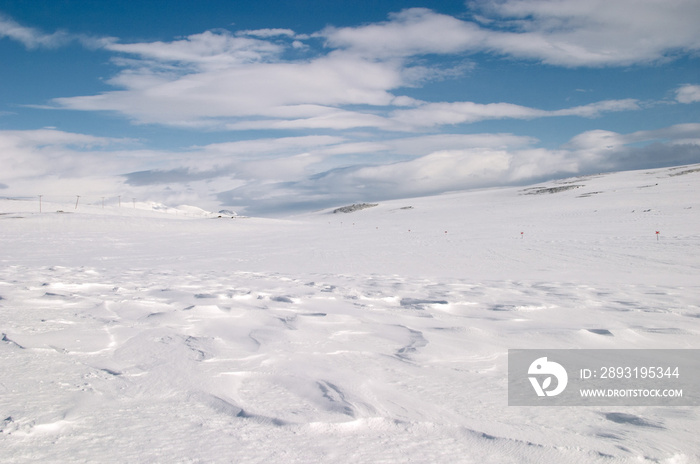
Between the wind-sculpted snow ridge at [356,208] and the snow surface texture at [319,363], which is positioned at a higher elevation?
the wind-sculpted snow ridge at [356,208]

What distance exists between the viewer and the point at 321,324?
16.5 ft

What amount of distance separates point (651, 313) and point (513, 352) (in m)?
2.74

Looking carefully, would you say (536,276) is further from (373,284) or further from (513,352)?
(513,352)

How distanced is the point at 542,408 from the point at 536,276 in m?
6.88

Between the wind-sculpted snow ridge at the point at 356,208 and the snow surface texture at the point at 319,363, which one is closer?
the snow surface texture at the point at 319,363

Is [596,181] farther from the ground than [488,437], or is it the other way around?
[596,181]

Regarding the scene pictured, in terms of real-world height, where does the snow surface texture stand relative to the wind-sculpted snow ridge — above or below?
below

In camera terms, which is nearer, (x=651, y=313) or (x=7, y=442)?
(x=7, y=442)

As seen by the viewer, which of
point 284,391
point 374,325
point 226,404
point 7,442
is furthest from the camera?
point 374,325

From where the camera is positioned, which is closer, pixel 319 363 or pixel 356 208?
pixel 319 363

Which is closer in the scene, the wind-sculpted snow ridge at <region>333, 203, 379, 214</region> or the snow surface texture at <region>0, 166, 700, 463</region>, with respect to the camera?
the snow surface texture at <region>0, 166, 700, 463</region>

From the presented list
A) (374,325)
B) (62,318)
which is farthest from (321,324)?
(62,318)

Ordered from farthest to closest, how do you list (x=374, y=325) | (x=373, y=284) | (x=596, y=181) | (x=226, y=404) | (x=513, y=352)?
(x=596, y=181), (x=373, y=284), (x=374, y=325), (x=513, y=352), (x=226, y=404)

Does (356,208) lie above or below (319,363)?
above
